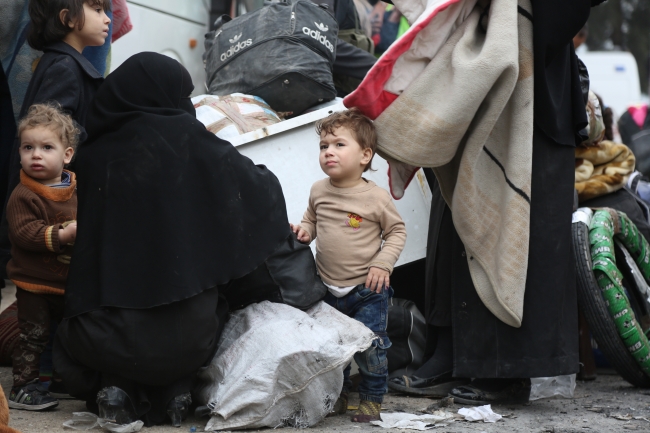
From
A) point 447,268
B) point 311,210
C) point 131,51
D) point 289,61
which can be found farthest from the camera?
point 131,51

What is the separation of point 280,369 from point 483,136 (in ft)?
3.79

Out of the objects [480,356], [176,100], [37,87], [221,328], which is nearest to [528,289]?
[480,356]

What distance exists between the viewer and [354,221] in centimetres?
338

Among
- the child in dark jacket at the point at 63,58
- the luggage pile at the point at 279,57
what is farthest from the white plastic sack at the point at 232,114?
the child in dark jacket at the point at 63,58

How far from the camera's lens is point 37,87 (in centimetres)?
374

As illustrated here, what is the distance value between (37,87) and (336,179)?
136 cm

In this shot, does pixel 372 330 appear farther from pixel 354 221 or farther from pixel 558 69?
pixel 558 69

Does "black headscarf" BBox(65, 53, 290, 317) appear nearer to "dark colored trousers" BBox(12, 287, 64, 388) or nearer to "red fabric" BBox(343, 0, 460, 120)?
"dark colored trousers" BBox(12, 287, 64, 388)

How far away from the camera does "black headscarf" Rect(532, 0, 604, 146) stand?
10.9ft

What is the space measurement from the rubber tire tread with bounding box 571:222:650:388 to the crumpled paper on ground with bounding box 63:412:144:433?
2239mm

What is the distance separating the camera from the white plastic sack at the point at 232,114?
412cm

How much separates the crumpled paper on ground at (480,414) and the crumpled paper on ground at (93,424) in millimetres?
1240

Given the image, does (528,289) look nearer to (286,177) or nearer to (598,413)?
(598,413)

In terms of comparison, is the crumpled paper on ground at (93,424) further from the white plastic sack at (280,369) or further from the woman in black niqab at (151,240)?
the white plastic sack at (280,369)
